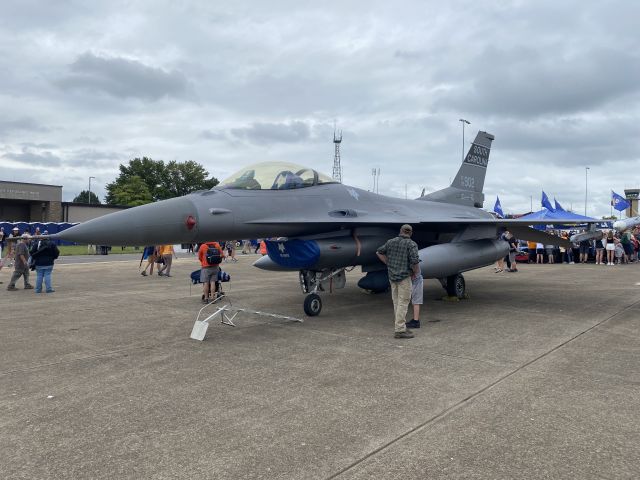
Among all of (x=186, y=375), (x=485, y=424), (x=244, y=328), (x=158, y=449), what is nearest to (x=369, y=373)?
(x=485, y=424)

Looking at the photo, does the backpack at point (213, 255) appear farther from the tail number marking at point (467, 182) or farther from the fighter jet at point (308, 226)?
the tail number marking at point (467, 182)

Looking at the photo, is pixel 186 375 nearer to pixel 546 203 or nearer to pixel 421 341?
pixel 421 341

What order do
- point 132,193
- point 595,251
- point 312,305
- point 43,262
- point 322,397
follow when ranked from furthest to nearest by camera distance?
point 132,193, point 595,251, point 43,262, point 312,305, point 322,397

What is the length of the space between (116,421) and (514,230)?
10088 millimetres

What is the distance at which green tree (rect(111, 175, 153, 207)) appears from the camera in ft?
204

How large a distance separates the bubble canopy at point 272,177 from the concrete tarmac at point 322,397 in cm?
225

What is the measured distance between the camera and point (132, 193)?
209 ft

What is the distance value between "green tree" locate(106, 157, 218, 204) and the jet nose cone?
62.7 meters

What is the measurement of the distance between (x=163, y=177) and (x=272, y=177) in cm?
6712

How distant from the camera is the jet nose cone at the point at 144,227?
5.84m

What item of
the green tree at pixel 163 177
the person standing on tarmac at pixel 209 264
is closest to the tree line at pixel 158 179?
the green tree at pixel 163 177

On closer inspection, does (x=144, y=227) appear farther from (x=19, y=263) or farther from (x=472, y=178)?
(x=472, y=178)

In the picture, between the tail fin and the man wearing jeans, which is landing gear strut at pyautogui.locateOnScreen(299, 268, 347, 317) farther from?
the man wearing jeans

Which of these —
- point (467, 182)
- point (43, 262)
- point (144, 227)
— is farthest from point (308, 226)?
point (43, 262)
